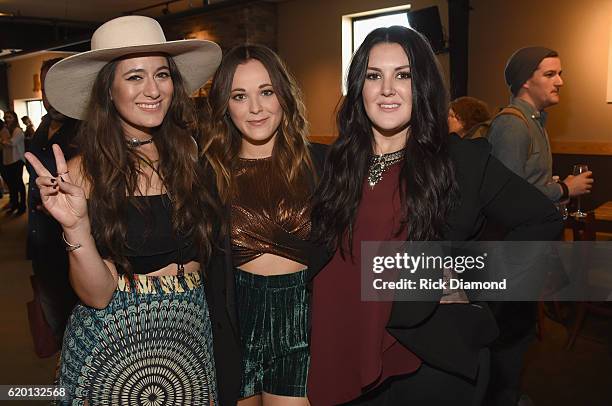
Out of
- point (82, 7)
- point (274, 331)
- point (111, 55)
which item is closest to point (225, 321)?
point (274, 331)

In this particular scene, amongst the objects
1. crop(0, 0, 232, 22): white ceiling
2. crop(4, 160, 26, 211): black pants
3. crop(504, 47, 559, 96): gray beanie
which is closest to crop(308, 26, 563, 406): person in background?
crop(504, 47, 559, 96): gray beanie

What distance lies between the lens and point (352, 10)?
27.1 feet

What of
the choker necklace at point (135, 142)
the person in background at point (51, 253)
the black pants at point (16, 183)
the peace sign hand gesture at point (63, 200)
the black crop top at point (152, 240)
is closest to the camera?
the peace sign hand gesture at point (63, 200)

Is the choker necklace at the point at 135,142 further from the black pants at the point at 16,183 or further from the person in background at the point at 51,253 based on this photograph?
the black pants at the point at 16,183

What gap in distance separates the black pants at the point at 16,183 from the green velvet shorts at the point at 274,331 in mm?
9683

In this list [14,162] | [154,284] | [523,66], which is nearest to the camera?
[154,284]

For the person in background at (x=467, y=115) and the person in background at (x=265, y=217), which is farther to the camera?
the person in background at (x=467, y=115)

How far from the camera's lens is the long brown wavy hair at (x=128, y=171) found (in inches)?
68.4

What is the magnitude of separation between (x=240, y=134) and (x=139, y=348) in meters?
0.86

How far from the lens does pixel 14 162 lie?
34.1 ft

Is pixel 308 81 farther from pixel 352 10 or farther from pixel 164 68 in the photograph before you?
pixel 164 68

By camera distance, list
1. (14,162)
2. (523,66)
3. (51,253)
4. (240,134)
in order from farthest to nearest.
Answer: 1. (14,162)
2. (523,66)
3. (51,253)
4. (240,134)

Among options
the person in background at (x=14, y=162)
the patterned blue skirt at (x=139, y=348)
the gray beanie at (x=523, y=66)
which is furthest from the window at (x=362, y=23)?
the patterned blue skirt at (x=139, y=348)

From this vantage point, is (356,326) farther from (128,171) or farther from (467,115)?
(467,115)
